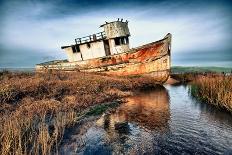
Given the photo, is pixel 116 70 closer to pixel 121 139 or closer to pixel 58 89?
pixel 58 89

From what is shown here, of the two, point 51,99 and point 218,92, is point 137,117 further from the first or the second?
point 218,92

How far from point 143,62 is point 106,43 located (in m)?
5.91

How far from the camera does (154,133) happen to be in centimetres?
1039

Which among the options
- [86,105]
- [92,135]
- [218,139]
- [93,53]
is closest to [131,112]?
[86,105]

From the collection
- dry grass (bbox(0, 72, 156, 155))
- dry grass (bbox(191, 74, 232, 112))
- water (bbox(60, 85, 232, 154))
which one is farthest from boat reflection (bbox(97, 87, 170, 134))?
dry grass (bbox(191, 74, 232, 112))

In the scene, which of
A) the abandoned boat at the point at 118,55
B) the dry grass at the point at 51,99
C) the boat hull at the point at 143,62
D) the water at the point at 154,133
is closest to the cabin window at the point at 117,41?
the abandoned boat at the point at 118,55

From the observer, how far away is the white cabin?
93.5 feet

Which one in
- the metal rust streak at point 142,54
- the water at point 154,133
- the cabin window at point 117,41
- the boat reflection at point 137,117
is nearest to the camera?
the water at point 154,133

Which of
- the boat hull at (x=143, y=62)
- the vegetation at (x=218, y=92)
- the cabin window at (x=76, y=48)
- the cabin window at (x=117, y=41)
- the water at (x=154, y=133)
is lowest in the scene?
the water at (x=154, y=133)

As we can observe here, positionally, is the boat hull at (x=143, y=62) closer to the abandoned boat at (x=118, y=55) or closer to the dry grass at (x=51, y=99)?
the abandoned boat at (x=118, y=55)

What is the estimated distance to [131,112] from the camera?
14547 mm

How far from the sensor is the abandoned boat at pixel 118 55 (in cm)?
2658

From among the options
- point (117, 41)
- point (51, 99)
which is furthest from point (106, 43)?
point (51, 99)

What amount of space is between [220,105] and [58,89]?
34.9ft
